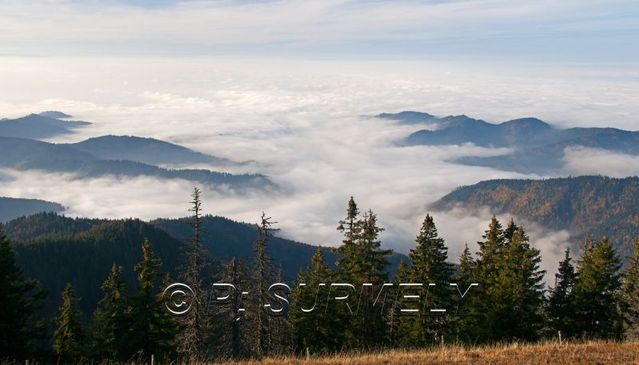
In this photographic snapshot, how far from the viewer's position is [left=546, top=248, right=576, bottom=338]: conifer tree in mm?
39281

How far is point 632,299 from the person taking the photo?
40938mm

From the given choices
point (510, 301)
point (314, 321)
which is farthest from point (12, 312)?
point (510, 301)

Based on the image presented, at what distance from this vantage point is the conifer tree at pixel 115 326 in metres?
30.1

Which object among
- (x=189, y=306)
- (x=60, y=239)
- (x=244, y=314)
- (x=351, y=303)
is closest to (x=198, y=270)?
(x=189, y=306)

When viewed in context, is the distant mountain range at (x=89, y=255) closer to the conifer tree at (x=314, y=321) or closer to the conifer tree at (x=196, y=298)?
the conifer tree at (x=314, y=321)

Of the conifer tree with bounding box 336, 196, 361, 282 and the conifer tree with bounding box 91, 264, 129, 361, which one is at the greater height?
the conifer tree with bounding box 336, 196, 361, 282

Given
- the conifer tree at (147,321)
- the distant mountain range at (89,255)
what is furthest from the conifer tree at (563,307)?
the distant mountain range at (89,255)

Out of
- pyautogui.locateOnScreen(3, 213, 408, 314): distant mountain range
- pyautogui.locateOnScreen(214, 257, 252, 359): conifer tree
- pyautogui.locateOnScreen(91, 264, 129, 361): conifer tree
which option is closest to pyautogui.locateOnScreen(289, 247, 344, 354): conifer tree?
pyautogui.locateOnScreen(214, 257, 252, 359): conifer tree

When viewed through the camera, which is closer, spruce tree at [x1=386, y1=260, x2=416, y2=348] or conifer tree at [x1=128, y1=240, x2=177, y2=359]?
conifer tree at [x1=128, y1=240, x2=177, y2=359]

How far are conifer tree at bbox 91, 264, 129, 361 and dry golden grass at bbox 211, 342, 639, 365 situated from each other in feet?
47.3

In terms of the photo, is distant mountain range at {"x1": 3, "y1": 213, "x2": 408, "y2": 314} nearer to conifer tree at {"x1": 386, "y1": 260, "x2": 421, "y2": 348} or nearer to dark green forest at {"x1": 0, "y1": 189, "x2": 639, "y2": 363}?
conifer tree at {"x1": 386, "y1": 260, "x2": 421, "y2": 348}

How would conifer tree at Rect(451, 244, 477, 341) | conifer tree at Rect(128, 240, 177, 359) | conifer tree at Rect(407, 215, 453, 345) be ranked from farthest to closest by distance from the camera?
conifer tree at Rect(451, 244, 477, 341)
conifer tree at Rect(407, 215, 453, 345)
conifer tree at Rect(128, 240, 177, 359)

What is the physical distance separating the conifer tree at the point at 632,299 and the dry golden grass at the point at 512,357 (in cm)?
2348

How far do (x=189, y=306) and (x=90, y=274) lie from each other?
138 meters
